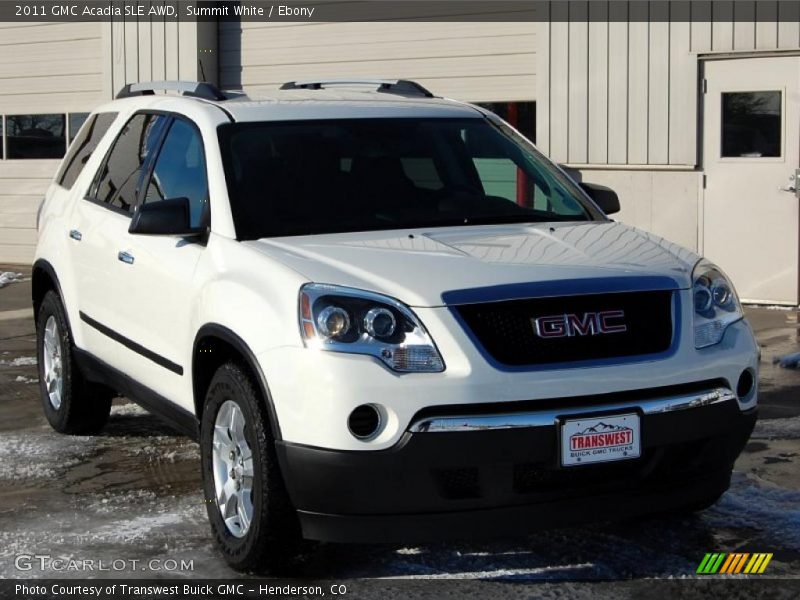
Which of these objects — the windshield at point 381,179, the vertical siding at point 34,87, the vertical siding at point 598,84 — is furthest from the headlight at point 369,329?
the vertical siding at point 34,87

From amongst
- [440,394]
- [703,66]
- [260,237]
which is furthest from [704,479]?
[703,66]

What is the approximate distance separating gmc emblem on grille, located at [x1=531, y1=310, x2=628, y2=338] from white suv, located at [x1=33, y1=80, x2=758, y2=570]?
1 centimetres

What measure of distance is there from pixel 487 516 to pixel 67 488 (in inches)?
97.3

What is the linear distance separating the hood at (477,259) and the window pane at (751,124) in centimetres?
679

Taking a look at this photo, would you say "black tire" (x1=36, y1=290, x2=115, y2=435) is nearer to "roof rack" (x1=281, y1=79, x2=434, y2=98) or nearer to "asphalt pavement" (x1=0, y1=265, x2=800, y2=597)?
"asphalt pavement" (x1=0, y1=265, x2=800, y2=597)

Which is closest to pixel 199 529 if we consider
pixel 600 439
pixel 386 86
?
pixel 600 439

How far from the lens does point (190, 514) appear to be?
18.0 feet

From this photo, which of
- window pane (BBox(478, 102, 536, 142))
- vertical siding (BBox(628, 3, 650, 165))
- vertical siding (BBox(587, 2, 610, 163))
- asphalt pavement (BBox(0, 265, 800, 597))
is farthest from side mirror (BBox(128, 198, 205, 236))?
window pane (BBox(478, 102, 536, 142))

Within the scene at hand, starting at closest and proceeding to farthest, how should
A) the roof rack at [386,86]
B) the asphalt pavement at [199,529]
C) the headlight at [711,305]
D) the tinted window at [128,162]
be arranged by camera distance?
the headlight at [711,305], the asphalt pavement at [199,529], the tinted window at [128,162], the roof rack at [386,86]

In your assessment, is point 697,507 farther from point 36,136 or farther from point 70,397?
point 36,136

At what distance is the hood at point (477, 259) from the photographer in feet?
14.1

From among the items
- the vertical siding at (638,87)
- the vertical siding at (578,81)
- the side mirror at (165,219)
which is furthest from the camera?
the vertical siding at (578,81)

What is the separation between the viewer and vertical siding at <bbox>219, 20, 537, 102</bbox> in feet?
42.7

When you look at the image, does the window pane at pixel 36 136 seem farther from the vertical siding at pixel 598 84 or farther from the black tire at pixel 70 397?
the black tire at pixel 70 397
